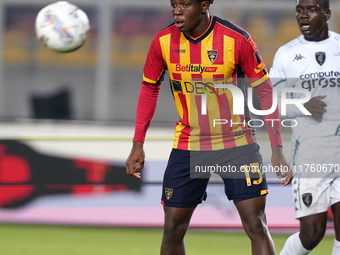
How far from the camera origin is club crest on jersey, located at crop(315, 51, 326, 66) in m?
3.20

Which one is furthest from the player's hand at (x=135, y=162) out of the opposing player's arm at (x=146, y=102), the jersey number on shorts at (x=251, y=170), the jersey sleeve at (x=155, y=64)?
the jersey number on shorts at (x=251, y=170)

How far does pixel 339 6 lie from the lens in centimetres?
674

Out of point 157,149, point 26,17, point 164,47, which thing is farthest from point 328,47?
point 26,17

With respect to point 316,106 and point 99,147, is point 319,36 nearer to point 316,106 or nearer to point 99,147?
point 316,106

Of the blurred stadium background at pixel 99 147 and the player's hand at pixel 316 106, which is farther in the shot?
the blurred stadium background at pixel 99 147

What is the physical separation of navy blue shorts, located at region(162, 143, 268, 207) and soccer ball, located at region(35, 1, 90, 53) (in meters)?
1.45

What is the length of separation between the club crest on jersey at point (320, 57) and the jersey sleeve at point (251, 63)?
63 centimetres

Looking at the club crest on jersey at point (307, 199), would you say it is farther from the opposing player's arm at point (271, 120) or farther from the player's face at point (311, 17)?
the player's face at point (311, 17)

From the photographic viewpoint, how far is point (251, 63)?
270 cm

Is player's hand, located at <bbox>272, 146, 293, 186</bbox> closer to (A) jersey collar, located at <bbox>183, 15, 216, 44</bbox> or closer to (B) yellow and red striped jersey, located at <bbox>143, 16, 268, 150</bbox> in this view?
(B) yellow and red striped jersey, located at <bbox>143, 16, 268, 150</bbox>

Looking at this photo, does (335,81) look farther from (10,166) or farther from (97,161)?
(10,166)

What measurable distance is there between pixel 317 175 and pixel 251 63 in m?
0.90

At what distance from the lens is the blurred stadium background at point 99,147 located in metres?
5.01

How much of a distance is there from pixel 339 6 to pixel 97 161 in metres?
3.78
